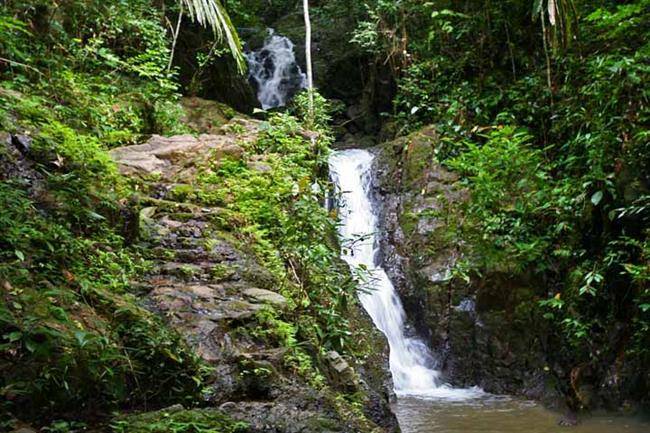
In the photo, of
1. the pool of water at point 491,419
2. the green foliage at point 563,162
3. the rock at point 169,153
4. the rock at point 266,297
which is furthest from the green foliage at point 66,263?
the green foliage at point 563,162

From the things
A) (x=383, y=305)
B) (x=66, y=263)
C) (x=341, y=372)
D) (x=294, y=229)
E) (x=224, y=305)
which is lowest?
(x=383, y=305)

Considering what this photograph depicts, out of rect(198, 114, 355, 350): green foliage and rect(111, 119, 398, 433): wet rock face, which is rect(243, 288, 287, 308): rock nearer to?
rect(111, 119, 398, 433): wet rock face

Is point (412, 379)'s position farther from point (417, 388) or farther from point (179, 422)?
point (179, 422)

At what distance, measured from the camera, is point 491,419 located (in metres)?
6.56

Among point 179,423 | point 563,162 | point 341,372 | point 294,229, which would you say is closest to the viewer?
point 179,423

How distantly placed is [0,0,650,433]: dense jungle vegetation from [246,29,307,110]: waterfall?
11.5ft

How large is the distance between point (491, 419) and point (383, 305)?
303cm

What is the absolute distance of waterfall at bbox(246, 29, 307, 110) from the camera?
16.0m

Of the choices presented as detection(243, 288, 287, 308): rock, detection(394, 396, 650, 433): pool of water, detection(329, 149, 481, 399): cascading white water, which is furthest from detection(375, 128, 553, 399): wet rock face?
detection(243, 288, 287, 308): rock

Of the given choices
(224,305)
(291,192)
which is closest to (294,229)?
(291,192)

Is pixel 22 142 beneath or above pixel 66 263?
above

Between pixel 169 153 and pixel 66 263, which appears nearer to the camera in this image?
pixel 66 263

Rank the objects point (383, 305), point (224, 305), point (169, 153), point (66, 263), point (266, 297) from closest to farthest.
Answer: point (66, 263) → point (224, 305) → point (266, 297) → point (169, 153) → point (383, 305)

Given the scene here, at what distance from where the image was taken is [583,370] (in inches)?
280
